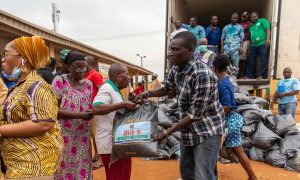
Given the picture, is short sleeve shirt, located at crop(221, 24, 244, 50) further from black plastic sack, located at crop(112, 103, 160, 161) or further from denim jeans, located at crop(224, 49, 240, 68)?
black plastic sack, located at crop(112, 103, 160, 161)

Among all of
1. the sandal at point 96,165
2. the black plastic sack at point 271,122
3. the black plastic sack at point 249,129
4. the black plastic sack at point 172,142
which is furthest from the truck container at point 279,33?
the sandal at point 96,165

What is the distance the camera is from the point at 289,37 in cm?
623

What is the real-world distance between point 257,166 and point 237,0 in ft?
17.3

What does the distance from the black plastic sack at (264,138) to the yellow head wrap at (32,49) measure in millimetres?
4167

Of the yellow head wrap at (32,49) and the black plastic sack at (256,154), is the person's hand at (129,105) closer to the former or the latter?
the yellow head wrap at (32,49)

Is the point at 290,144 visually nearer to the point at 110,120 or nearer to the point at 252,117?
the point at 252,117

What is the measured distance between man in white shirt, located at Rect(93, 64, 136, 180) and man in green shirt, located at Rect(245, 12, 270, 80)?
16.7ft

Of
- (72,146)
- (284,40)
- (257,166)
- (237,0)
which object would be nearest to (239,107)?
(257,166)

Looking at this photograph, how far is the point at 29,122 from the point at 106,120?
102 centimetres

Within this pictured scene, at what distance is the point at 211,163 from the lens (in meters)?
2.29

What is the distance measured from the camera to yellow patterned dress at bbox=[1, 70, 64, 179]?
1.54 m

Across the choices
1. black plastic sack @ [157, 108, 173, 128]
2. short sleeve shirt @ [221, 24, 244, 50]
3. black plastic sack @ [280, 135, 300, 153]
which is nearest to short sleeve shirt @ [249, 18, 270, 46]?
short sleeve shirt @ [221, 24, 244, 50]

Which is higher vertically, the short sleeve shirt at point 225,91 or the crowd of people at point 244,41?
the crowd of people at point 244,41

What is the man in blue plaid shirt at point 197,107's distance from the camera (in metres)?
2.16
